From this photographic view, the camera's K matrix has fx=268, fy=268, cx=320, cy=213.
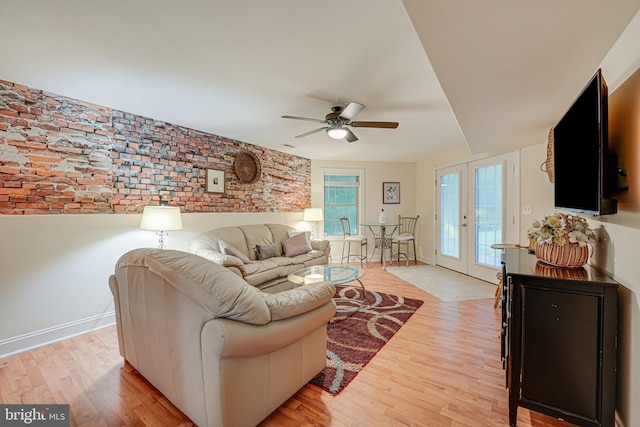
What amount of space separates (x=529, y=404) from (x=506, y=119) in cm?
233

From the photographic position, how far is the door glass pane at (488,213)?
14.0 ft

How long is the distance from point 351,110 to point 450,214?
12.2 feet

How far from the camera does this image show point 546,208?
3.50m

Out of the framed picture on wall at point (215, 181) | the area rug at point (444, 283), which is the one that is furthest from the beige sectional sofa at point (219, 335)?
the area rug at point (444, 283)

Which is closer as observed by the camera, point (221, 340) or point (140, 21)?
point (221, 340)

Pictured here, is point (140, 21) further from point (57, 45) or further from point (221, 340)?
point (221, 340)

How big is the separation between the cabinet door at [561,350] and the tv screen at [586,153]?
50cm

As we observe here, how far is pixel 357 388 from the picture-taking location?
1.83 m

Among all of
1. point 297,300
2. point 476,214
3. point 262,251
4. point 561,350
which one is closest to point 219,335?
point 297,300

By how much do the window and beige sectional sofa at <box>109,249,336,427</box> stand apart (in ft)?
14.8

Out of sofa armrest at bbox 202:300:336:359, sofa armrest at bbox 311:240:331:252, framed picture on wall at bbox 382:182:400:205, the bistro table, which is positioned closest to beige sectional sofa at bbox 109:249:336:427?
sofa armrest at bbox 202:300:336:359

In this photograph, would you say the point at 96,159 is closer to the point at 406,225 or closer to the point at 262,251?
the point at 262,251

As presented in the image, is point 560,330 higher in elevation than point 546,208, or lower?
lower

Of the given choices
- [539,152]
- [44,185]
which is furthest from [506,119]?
[44,185]
